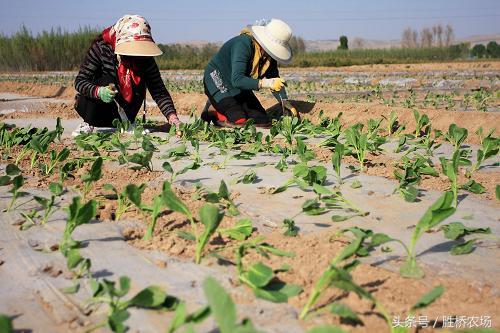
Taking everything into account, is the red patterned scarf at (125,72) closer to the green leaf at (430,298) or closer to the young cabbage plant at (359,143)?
the young cabbage plant at (359,143)

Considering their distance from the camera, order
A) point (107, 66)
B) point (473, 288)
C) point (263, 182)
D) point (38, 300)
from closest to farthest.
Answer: point (38, 300), point (473, 288), point (263, 182), point (107, 66)

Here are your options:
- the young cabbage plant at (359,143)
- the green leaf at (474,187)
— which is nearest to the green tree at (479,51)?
the young cabbage plant at (359,143)

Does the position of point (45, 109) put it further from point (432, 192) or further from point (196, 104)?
point (432, 192)

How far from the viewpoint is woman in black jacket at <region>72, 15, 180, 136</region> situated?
393 cm

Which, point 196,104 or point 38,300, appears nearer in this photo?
point 38,300

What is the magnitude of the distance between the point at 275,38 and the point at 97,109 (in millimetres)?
1643

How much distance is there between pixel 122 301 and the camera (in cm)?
141

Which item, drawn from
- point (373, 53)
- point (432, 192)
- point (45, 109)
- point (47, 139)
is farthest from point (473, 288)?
point (373, 53)

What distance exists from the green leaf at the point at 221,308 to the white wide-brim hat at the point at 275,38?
3706 mm

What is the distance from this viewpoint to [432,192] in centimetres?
254

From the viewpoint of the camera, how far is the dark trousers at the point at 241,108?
4965mm

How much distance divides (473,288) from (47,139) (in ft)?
7.92

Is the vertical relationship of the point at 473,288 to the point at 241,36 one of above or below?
below

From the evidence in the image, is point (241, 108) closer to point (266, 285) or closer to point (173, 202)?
point (173, 202)
